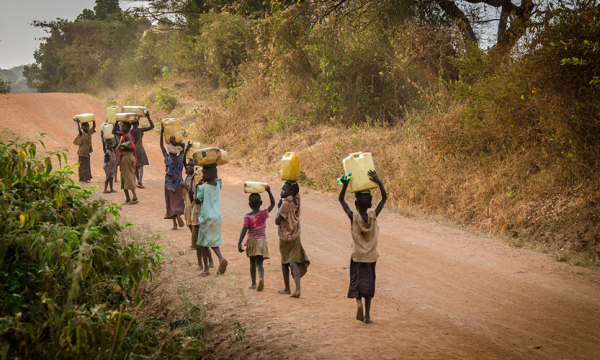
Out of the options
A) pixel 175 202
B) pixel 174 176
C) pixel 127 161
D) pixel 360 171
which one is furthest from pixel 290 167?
pixel 127 161

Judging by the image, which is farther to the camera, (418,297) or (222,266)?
(222,266)

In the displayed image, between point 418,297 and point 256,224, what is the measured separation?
234 centimetres

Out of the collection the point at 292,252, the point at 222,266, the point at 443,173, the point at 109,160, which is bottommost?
the point at 222,266

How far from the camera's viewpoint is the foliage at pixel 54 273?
2.79 metres

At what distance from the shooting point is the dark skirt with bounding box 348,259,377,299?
4953 mm

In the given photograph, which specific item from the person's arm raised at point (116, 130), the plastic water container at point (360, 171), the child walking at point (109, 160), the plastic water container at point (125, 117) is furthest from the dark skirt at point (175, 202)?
the plastic water container at point (360, 171)

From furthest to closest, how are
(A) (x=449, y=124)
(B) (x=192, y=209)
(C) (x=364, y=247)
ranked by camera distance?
1. (A) (x=449, y=124)
2. (B) (x=192, y=209)
3. (C) (x=364, y=247)

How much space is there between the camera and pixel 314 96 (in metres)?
17.1

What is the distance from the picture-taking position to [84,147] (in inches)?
485

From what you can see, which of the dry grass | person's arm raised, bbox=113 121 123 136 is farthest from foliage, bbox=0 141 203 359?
the dry grass

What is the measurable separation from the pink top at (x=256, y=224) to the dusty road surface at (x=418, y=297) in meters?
0.76

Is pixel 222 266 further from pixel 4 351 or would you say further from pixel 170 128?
pixel 4 351

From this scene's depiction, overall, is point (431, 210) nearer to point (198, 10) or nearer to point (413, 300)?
point (413, 300)

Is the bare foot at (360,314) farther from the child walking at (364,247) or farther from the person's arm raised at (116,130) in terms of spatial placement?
the person's arm raised at (116,130)
